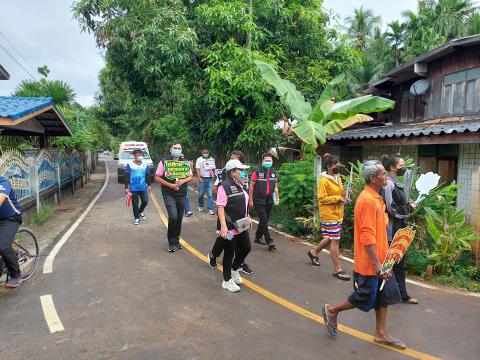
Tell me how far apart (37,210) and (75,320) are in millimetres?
7084

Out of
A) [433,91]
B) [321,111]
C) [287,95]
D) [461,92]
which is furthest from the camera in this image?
[433,91]

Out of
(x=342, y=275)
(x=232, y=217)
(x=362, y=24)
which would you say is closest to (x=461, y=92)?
(x=342, y=275)

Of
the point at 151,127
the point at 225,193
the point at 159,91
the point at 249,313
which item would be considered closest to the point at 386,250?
the point at 249,313

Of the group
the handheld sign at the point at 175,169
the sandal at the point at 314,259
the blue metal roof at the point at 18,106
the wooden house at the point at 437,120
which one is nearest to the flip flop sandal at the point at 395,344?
the sandal at the point at 314,259

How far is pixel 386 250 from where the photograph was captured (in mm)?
3854

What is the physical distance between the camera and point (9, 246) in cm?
518

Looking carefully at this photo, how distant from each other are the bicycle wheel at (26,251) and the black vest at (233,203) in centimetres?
318

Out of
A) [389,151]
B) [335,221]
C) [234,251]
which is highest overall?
[389,151]

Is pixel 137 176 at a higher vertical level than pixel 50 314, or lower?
higher

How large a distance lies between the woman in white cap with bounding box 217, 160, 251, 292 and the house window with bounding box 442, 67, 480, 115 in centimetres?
911

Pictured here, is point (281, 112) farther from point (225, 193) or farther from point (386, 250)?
point (386, 250)

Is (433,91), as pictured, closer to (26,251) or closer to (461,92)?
(461,92)

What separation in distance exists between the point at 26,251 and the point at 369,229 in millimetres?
5115

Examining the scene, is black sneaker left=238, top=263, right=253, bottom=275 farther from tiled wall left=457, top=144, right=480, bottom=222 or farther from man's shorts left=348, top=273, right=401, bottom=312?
tiled wall left=457, top=144, right=480, bottom=222
